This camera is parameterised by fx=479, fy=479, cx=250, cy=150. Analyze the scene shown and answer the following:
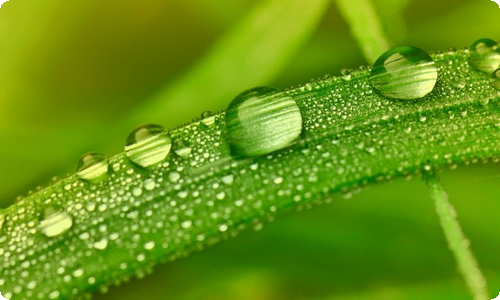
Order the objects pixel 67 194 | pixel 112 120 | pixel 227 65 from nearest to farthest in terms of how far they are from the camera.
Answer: pixel 67 194, pixel 227 65, pixel 112 120

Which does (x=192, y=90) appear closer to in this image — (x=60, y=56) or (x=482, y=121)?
(x=60, y=56)

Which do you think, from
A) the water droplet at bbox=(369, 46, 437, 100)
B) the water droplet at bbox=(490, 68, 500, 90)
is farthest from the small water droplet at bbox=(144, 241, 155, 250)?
the water droplet at bbox=(490, 68, 500, 90)

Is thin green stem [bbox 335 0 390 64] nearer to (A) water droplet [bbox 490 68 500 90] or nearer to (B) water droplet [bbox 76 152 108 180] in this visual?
(A) water droplet [bbox 490 68 500 90]

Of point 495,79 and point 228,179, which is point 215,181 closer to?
point 228,179

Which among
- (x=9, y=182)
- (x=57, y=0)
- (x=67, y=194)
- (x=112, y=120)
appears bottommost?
(x=67, y=194)

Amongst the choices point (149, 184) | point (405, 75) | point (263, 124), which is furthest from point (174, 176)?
point (405, 75)

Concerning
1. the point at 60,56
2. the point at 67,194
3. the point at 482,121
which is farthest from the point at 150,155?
the point at 60,56

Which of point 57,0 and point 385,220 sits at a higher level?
point 57,0

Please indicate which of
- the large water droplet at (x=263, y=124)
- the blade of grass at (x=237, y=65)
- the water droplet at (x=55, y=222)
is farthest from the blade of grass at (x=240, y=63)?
the water droplet at (x=55, y=222)
